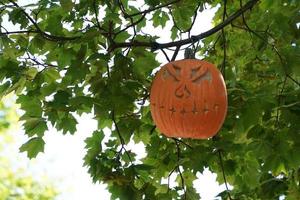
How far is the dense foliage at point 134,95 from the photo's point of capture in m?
3.12

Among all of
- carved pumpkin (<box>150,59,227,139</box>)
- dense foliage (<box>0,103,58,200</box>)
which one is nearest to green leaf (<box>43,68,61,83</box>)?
carved pumpkin (<box>150,59,227,139</box>)

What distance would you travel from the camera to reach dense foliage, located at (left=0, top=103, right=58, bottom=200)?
41.1 ft

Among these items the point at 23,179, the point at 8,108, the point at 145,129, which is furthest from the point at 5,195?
the point at 145,129

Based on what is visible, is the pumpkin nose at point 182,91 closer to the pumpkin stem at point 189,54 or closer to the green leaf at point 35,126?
the pumpkin stem at point 189,54

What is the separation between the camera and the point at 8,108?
13.2 meters

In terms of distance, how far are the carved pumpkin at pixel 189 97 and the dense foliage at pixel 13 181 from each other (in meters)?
10.5

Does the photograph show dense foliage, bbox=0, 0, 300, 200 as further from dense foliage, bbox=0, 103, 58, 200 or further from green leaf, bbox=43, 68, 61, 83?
dense foliage, bbox=0, 103, 58, 200

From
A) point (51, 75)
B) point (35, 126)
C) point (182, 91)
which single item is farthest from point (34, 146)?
point (182, 91)

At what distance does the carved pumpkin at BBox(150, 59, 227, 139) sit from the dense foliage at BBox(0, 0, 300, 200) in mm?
218

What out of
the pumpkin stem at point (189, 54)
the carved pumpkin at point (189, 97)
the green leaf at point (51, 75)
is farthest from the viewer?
the green leaf at point (51, 75)

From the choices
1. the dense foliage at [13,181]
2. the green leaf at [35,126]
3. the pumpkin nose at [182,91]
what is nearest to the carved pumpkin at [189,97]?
the pumpkin nose at [182,91]

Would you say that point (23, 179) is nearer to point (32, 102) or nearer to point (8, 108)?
point (8, 108)

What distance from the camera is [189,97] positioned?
2.51m

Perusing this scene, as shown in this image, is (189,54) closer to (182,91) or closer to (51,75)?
(182,91)
